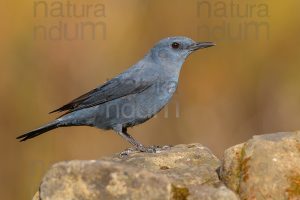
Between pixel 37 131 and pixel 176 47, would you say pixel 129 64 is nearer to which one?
pixel 176 47

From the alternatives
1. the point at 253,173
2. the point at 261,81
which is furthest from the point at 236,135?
the point at 253,173

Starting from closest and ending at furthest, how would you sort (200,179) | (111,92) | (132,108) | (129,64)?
(200,179), (132,108), (111,92), (129,64)

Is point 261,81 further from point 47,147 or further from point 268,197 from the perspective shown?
point 268,197

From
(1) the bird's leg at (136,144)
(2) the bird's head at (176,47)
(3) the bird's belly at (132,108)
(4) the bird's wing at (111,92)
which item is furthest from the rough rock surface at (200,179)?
(2) the bird's head at (176,47)

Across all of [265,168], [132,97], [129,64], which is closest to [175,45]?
[132,97]

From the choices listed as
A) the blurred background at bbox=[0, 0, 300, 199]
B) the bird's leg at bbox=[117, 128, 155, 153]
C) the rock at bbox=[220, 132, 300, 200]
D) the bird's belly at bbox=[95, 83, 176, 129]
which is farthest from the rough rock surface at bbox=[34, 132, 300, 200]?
the blurred background at bbox=[0, 0, 300, 199]

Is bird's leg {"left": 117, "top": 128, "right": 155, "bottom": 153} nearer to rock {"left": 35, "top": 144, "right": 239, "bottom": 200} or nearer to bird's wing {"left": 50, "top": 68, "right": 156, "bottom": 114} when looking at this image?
bird's wing {"left": 50, "top": 68, "right": 156, "bottom": 114}
